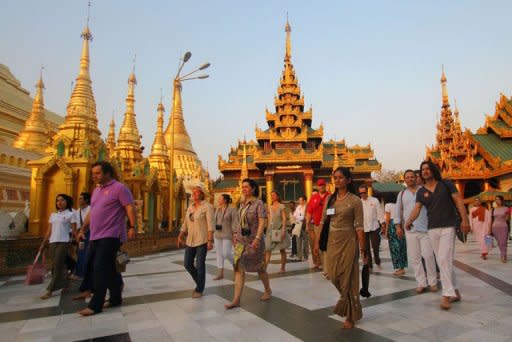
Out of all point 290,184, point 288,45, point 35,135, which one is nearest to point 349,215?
point 35,135

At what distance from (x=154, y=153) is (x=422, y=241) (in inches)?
830

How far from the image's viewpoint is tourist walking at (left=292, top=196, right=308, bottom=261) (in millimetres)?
8672

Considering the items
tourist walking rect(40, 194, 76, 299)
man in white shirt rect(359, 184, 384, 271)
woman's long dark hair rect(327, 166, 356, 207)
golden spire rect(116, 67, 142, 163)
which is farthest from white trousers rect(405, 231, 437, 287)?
golden spire rect(116, 67, 142, 163)

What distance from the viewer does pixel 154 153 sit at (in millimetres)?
23594

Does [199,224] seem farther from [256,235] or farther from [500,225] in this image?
[500,225]

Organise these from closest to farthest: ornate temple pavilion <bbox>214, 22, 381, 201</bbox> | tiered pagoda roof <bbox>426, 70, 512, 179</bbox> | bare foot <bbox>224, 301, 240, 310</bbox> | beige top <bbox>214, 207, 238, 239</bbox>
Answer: bare foot <bbox>224, 301, 240, 310</bbox>
beige top <bbox>214, 207, 238, 239</bbox>
tiered pagoda roof <bbox>426, 70, 512, 179</bbox>
ornate temple pavilion <bbox>214, 22, 381, 201</bbox>

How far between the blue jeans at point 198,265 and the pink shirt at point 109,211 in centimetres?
103

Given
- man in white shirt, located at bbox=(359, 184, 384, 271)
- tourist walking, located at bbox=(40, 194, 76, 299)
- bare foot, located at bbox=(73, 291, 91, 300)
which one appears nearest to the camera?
bare foot, located at bbox=(73, 291, 91, 300)

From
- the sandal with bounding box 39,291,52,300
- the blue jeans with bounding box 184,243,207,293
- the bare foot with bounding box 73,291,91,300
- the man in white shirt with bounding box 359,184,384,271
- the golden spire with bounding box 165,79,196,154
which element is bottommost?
the sandal with bounding box 39,291,52,300

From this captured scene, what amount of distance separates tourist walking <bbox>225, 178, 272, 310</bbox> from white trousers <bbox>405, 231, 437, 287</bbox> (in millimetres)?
2381

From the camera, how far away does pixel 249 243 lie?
4.28 m

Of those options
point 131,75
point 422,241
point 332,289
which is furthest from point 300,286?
point 131,75

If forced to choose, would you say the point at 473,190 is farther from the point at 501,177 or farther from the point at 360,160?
the point at 360,160

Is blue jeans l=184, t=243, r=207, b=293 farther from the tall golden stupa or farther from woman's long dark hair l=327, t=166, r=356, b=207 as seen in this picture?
the tall golden stupa
